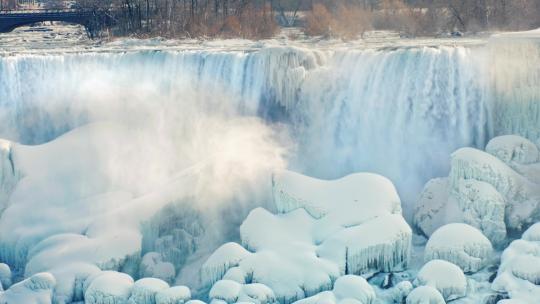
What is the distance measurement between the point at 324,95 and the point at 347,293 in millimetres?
7002

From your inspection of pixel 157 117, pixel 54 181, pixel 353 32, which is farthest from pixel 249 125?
pixel 353 32

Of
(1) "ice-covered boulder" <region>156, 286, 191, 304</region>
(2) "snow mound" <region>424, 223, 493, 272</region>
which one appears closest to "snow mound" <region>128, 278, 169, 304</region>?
(1) "ice-covered boulder" <region>156, 286, 191, 304</region>

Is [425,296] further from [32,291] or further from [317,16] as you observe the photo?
[317,16]

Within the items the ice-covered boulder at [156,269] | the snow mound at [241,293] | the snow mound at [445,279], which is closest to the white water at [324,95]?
the snow mound at [445,279]

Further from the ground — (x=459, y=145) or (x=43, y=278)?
(x=459, y=145)

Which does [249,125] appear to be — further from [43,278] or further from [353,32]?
[353,32]

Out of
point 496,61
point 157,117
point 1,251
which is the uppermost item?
point 496,61

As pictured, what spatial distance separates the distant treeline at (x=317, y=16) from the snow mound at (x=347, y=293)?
670 inches

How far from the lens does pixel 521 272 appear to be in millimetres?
11867

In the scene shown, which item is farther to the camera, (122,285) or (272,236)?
(272,236)

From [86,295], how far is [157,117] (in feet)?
23.0

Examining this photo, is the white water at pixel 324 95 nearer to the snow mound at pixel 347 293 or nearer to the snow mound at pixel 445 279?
the snow mound at pixel 445 279

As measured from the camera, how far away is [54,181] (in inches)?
651

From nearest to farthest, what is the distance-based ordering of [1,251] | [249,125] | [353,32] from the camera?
1. [1,251]
2. [249,125]
3. [353,32]
